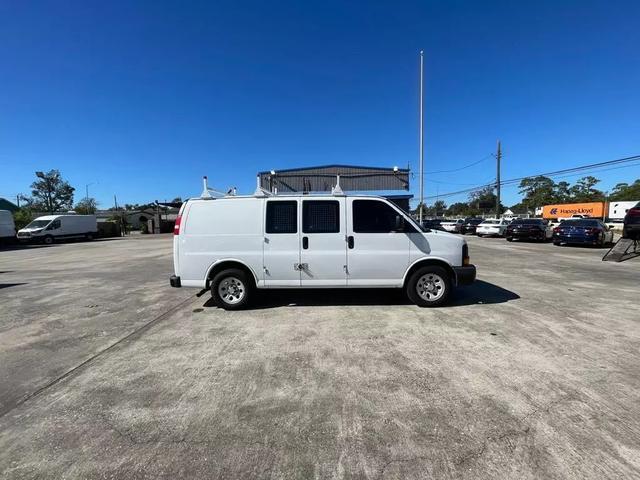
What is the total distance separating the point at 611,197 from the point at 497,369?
115910mm

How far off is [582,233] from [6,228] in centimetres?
3875

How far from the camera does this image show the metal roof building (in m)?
24.4

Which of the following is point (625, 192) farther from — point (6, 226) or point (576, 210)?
point (6, 226)

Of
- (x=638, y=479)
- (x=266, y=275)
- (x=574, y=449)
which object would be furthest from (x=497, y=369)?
(x=266, y=275)

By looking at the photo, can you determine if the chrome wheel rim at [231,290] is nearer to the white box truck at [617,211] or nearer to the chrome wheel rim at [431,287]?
the chrome wheel rim at [431,287]

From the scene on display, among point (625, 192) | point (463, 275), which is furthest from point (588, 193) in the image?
point (463, 275)

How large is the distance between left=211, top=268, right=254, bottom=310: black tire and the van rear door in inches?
14.8

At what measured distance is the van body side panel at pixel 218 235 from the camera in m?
6.18

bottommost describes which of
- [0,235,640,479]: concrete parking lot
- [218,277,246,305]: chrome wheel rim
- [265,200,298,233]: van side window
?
[0,235,640,479]: concrete parking lot

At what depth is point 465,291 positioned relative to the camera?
7652 mm

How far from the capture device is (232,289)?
6336mm

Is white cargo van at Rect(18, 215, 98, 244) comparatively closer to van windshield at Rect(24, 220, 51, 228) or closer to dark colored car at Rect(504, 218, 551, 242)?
van windshield at Rect(24, 220, 51, 228)

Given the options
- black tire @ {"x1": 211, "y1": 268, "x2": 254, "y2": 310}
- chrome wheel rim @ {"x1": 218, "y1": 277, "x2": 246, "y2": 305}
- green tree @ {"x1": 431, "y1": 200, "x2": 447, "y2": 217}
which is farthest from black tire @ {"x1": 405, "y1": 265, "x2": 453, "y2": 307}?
green tree @ {"x1": 431, "y1": 200, "x2": 447, "y2": 217}

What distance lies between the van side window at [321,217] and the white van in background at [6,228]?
100 feet
